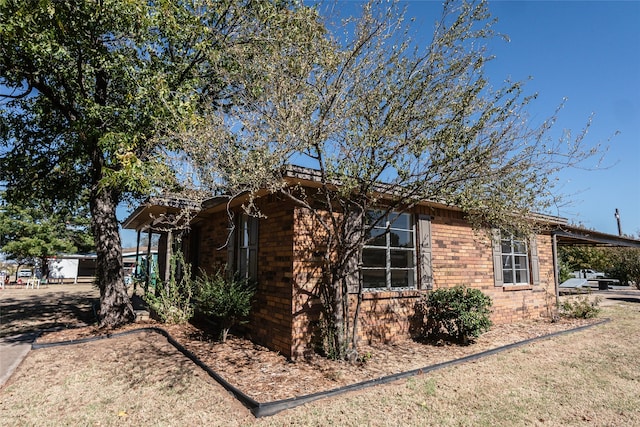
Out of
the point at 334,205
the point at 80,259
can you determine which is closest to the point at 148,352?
the point at 334,205

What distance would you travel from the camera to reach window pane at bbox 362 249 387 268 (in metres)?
7.47

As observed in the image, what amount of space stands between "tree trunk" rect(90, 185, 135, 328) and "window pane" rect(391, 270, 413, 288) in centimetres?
615

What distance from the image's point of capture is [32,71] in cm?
762

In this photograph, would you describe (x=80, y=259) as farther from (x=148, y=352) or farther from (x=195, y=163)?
(x=195, y=163)

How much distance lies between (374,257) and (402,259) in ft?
2.18

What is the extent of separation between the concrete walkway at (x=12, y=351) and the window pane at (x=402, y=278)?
6.46m

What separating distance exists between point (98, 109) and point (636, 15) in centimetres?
1028

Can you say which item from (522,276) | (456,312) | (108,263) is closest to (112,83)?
(108,263)

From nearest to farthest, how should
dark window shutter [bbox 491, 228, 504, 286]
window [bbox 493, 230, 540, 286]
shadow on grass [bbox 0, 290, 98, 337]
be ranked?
shadow on grass [bbox 0, 290, 98, 337], dark window shutter [bbox 491, 228, 504, 286], window [bbox 493, 230, 540, 286]

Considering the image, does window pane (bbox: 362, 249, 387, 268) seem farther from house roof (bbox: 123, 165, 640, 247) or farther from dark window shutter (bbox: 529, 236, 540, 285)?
dark window shutter (bbox: 529, 236, 540, 285)

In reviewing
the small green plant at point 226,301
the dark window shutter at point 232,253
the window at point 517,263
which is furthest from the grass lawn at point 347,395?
the window at point 517,263

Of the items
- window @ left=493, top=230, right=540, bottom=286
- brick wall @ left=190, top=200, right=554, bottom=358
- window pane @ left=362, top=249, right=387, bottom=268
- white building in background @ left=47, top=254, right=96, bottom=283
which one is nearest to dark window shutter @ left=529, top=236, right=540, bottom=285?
window @ left=493, top=230, right=540, bottom=286

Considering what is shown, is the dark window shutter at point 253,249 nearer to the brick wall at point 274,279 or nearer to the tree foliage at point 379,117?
the brick wall at point 274,279

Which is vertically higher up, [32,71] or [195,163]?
[32,71]
